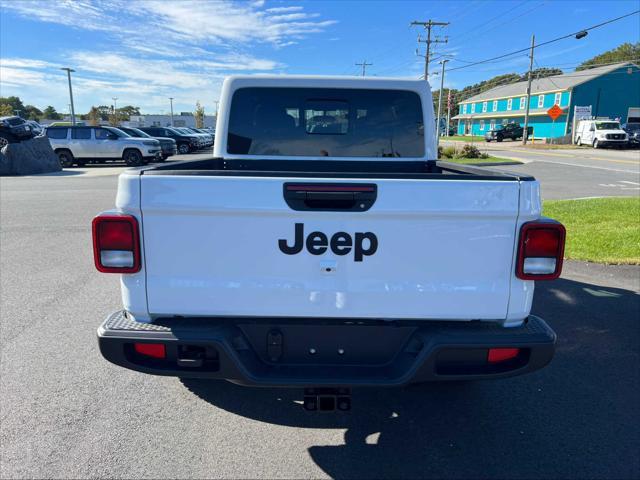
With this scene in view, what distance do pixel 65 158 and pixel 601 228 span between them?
23129mm

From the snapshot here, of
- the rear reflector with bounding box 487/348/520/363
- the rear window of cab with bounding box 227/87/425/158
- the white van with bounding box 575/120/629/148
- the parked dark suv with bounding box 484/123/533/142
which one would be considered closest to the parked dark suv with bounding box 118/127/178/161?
the rear window of cab with bounding box 227/87/425/158

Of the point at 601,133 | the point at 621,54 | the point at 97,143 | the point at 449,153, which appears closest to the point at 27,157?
the point at 97,143

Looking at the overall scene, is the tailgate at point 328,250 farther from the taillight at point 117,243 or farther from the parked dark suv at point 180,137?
the parked dark suv at point 180,137

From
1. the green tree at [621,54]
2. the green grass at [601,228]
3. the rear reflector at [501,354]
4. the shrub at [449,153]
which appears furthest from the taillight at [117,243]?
the green tree at [621,54]

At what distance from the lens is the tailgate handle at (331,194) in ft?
7.30

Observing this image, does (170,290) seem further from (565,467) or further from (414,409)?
(565,467)

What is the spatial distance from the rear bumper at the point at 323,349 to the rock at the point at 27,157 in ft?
70.4

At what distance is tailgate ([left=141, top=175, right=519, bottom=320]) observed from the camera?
2.23m

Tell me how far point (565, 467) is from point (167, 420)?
2.46m

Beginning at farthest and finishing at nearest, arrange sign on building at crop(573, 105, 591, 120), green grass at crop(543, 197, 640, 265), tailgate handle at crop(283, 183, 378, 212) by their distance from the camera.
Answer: sign on building at crop(573, 105, 591, 120) < green grass at crop(543, 197, 640, 265) < tailgate handle at crop(283, 183, 378, 212)

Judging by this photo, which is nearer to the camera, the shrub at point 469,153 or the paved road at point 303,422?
the paved road at point 303,422

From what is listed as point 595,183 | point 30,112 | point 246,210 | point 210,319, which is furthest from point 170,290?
point 30,112

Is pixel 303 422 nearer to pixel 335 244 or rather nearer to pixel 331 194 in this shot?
pixel 335 244

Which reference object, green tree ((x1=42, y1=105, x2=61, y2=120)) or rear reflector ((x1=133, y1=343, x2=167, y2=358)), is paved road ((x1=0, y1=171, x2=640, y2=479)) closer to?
rear reflector ((x1=133, y1=343, x2=167, y2=358))
